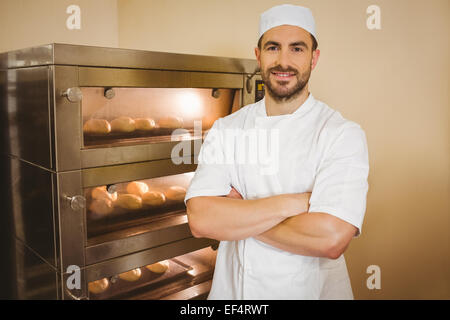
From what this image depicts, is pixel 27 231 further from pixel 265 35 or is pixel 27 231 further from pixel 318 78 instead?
pixel 318 78

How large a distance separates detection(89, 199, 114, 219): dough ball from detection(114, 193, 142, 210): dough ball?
3 cm

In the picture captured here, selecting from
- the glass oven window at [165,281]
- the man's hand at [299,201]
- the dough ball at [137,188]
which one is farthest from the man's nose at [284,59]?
the glass oven window at [165,281]

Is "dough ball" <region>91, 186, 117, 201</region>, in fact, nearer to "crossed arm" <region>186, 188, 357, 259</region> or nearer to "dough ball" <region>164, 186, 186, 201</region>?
"dough ball" <region>164, 186, 186, 201</region>

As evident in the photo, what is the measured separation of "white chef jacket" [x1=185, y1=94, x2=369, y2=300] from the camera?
1031 mm

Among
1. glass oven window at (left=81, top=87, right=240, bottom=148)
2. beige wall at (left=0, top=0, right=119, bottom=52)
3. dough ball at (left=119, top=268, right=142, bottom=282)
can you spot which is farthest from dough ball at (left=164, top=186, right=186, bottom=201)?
beige wall at (left=0, top=0, right=119, bottom=52)

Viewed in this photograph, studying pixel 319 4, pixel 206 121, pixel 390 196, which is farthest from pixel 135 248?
pixel 319 4

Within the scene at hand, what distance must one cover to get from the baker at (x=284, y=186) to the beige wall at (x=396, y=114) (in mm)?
551

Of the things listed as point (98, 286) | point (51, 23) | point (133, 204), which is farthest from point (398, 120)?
point (51, 23)

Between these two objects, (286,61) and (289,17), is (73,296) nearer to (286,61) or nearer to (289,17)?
(286,61)

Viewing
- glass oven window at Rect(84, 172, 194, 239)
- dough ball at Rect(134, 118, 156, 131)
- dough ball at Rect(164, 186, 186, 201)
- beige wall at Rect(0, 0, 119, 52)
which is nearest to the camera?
glass oven window at Rect(84, 172, 194, 239)

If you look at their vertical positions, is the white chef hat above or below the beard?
above

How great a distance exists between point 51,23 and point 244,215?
1797 millimetres

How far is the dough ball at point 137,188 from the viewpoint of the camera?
150 centimetres

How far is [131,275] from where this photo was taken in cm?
156
